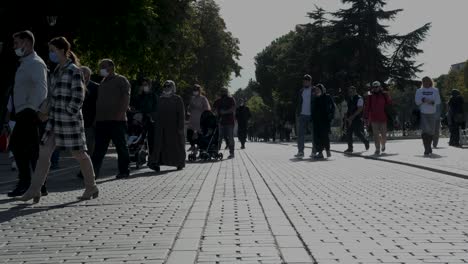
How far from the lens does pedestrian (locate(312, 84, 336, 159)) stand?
20.5 meters

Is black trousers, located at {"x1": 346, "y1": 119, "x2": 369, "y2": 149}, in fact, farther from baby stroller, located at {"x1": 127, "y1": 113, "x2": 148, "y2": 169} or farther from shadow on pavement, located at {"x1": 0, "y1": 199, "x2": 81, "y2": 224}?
shadow on pavement, located at {"x1": 0, "y1": 199, "x2": 81, "y2": 224}

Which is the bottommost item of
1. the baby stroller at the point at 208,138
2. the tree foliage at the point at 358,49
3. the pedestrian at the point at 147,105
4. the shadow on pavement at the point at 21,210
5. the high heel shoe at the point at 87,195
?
the shadow on pavement at the point at 21,210

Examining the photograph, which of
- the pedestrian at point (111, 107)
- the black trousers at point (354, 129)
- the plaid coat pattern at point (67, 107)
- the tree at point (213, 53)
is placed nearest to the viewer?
the plaid coat pattern at point (67, 107)

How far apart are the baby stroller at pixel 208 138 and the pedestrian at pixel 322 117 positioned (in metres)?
2.66

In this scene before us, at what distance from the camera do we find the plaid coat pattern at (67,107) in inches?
362

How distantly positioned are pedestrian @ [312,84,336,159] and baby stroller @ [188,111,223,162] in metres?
2.66

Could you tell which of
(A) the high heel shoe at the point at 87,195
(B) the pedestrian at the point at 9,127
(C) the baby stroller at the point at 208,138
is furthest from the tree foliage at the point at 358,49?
(A) the high heel shoe at the point at 87,195

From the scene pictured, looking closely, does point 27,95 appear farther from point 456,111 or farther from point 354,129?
point 456,111

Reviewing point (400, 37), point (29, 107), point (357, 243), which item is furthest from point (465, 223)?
point (400, 37)

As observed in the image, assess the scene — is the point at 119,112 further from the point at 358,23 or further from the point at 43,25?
the point at 358,23

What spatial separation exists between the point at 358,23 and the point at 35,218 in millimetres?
53328

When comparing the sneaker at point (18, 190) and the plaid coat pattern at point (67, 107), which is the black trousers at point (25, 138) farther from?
the plaid coat pattern at point (67, 107)

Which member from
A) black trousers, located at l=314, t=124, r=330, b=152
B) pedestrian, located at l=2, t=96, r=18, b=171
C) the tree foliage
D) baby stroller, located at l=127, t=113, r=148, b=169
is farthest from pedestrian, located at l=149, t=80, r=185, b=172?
the tree foliage

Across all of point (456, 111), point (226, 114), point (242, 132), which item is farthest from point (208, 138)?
point (242, 132)
